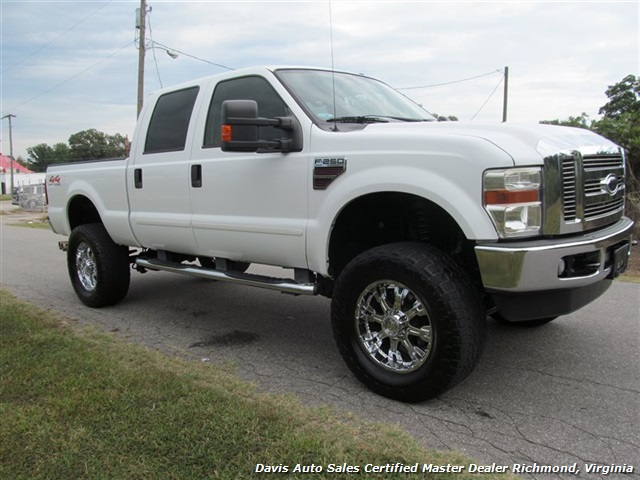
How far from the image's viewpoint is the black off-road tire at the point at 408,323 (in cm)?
293

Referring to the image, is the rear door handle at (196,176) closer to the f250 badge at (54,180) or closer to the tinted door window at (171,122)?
the tinted door window at (171,122)

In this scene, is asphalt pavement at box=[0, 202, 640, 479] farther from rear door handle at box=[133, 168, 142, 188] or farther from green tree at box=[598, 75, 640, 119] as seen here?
green tree at box=[598, 75, 640, 119]

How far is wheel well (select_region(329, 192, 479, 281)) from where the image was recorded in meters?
3.41

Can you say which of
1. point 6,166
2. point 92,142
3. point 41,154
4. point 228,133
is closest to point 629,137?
point 228,133

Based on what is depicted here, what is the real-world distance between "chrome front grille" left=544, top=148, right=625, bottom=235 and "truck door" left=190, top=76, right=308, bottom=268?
1.57m

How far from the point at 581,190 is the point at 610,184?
430 mm

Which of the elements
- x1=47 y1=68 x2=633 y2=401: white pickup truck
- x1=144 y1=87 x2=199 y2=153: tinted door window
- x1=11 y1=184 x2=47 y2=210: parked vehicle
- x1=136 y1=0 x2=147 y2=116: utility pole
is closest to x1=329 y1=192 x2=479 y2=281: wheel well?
x1=47 y1=68 x2=633 y2=401: white pickup truck

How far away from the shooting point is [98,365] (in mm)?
3744

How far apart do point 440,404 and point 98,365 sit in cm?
237

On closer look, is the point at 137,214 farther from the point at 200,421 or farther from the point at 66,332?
the point at 200,421

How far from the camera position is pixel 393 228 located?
3836mm

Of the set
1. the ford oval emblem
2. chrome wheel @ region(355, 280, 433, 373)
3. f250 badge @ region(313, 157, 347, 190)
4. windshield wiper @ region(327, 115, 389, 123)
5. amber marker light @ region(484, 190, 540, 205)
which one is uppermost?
windshield wiper @ region(327, 115, 389, 123)

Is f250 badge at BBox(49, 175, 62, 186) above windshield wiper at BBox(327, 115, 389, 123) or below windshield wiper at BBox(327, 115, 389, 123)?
below

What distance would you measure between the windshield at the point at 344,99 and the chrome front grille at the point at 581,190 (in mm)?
1455
